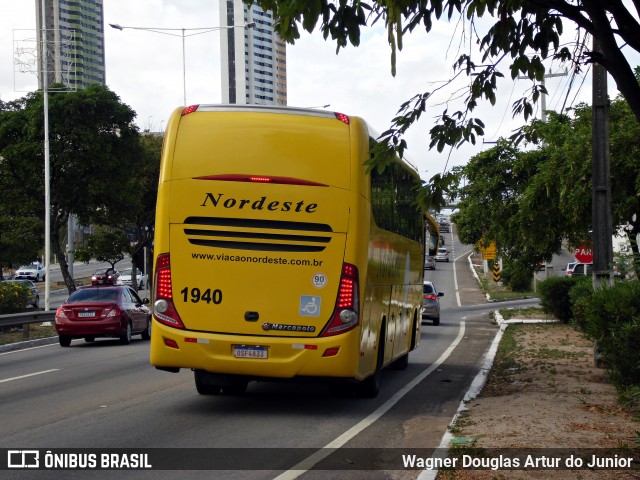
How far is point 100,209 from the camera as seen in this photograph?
4038cm

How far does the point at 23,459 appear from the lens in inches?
345

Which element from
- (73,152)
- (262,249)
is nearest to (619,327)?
(262,249)

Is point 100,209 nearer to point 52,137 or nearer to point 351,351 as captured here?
point 52,137

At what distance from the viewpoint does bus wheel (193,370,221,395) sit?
13.0 meters

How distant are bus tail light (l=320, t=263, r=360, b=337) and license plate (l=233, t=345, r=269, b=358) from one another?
0.75 meters

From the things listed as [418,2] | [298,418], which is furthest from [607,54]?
[298,418]

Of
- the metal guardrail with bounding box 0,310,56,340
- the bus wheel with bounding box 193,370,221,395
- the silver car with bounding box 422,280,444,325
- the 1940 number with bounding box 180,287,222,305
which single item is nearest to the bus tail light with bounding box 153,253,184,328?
the 1940 number with bounding box 180,287,222,305

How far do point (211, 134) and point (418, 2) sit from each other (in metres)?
4.32

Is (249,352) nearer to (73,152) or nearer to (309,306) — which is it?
(309,306)

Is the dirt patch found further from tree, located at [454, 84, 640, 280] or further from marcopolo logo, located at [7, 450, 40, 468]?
marcopolo logo, located at [7, 450, 40, 468]

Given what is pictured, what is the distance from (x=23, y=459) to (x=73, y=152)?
3089 centimetres

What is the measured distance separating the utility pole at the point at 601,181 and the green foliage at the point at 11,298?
880 inches

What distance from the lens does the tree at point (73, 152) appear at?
37.9 meters

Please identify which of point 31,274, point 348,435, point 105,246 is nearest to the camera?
point 348,435
